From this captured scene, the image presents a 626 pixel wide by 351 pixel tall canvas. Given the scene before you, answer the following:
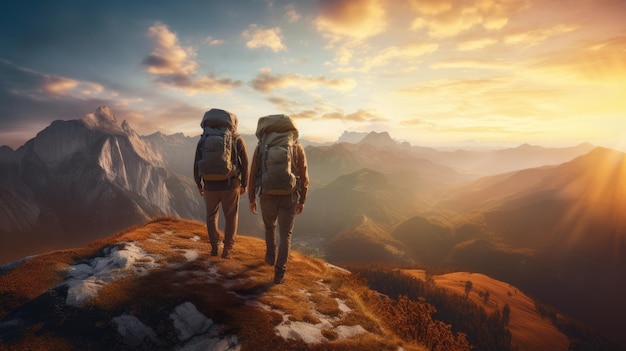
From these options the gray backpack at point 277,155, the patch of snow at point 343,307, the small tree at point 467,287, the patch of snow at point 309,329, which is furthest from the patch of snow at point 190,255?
the small tree at point 467,287

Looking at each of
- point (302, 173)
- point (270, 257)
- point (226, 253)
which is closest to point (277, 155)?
point (302, 173)

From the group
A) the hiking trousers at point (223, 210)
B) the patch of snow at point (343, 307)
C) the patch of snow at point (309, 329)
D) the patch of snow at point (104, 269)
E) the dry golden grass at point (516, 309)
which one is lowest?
the dry golden grass at point (516, 309)

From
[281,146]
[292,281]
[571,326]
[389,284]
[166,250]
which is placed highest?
[281,146]

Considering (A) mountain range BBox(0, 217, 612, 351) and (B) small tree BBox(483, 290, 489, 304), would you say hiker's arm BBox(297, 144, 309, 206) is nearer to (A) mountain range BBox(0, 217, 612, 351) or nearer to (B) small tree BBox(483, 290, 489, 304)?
(A) mountain range BBox(0, 217, 612, 351)

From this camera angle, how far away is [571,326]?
17212cm

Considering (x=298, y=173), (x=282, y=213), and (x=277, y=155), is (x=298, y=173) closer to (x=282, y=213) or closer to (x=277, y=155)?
(x=277, y=155)

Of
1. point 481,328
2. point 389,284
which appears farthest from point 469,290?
point 389,284

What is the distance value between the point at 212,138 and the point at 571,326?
247 meters

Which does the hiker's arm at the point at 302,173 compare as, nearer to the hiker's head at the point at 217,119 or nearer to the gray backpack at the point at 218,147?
the gray backpack at the point at 218,147

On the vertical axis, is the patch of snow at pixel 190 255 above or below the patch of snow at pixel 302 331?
above

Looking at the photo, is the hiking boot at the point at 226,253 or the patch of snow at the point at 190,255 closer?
the patch of snow at the point at 190,255

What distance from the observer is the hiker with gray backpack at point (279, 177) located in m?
9.16

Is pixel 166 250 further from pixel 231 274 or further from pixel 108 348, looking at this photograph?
pixel 108 348

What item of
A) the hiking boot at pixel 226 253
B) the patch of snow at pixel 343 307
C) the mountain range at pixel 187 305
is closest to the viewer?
the mountain range at pixel 187 305
